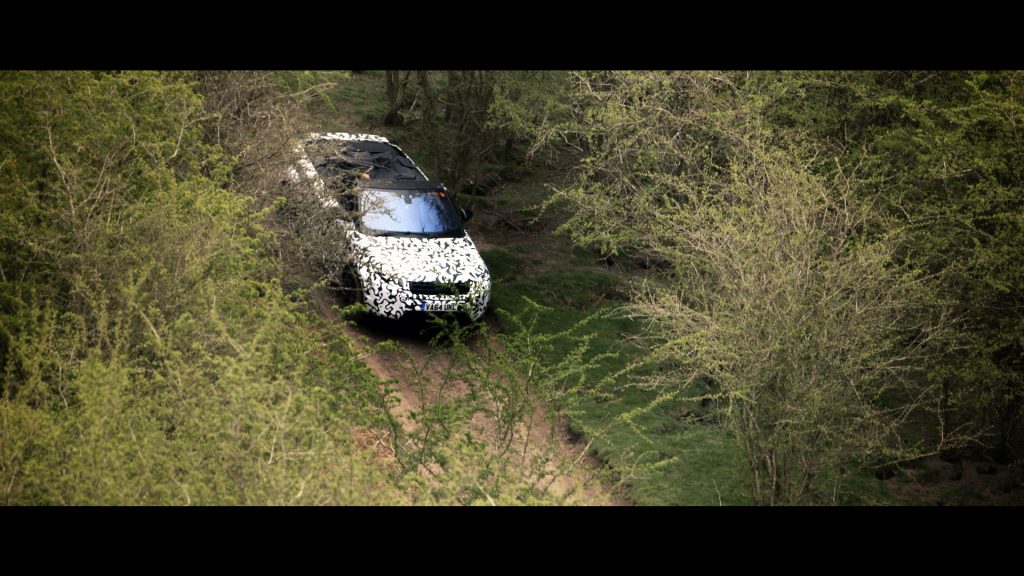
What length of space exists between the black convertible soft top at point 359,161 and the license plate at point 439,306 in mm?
2087

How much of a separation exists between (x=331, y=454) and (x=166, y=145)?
15.8ft

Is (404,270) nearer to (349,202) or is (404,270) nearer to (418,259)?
(418,259)

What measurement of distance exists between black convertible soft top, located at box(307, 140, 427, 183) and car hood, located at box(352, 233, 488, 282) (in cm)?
105

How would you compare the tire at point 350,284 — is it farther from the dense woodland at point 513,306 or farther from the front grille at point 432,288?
the front grille at point 432,288

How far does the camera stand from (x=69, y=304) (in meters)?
7.55

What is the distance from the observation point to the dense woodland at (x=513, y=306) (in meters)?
6.23

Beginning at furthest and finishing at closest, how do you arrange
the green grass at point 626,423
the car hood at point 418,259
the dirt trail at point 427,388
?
the car hood at point 418,259, the dirt trail at point 427,388, the green grass at point 626,423

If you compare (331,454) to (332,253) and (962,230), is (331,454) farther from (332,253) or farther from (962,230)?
(962,230)

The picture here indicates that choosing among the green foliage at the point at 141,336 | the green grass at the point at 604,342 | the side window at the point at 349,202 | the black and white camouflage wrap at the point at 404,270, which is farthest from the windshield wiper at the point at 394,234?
the green foliage at the point at 141,336

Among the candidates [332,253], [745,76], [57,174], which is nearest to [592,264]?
[745,76]

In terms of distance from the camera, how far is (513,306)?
1481cm

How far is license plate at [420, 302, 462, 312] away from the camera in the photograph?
12.4 m

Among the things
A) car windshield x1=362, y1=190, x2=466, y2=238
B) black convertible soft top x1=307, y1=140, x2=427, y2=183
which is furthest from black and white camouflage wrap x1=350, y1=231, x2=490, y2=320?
black convertible soft top x1=307, y1=140, x2=427, y2=183

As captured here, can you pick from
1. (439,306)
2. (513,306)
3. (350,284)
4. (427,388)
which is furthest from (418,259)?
(513,306)
